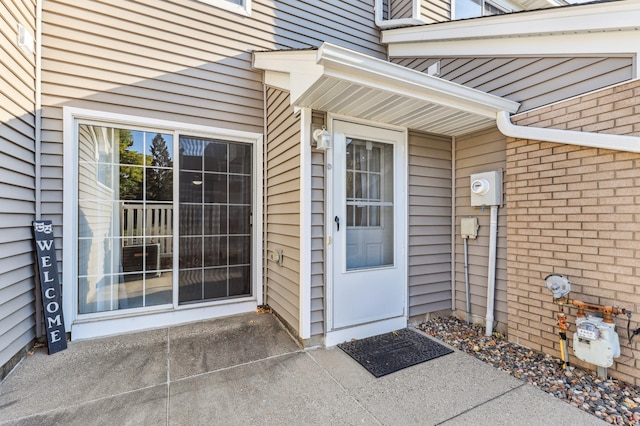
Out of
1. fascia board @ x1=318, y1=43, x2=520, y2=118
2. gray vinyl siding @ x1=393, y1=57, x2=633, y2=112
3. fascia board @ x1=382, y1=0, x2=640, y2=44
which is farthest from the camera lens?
gray vinyl siding @ x1=393, y1=57, x2=633, y2=112

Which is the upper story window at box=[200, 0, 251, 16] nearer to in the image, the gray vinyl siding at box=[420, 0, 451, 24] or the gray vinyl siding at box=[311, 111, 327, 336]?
the gray vinyl siding at box=[311, 111, 327, 336]

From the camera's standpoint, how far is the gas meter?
2131 mm

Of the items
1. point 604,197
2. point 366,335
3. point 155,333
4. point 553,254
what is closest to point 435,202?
point 553,254

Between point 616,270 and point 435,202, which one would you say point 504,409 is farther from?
point 435,202

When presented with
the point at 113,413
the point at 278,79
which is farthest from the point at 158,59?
the point at 113,413

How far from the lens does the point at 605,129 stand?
2.28 meters

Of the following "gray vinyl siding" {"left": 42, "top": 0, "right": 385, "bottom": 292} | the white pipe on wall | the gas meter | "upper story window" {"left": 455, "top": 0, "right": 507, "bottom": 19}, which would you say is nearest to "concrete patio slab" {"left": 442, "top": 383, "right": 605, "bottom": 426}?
the gas meter

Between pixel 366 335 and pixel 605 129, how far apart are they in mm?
2680

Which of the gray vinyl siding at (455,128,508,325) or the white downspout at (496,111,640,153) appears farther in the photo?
the gray vinyl siding at (455,128,508,325)

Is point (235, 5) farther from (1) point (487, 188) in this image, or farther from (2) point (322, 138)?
(1) point (487, 188)

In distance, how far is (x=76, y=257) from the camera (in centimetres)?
288

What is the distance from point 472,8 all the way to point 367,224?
459cm

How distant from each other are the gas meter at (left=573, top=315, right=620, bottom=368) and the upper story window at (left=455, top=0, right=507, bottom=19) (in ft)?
16.0

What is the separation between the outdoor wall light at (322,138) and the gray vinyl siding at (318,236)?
0.10 meters
